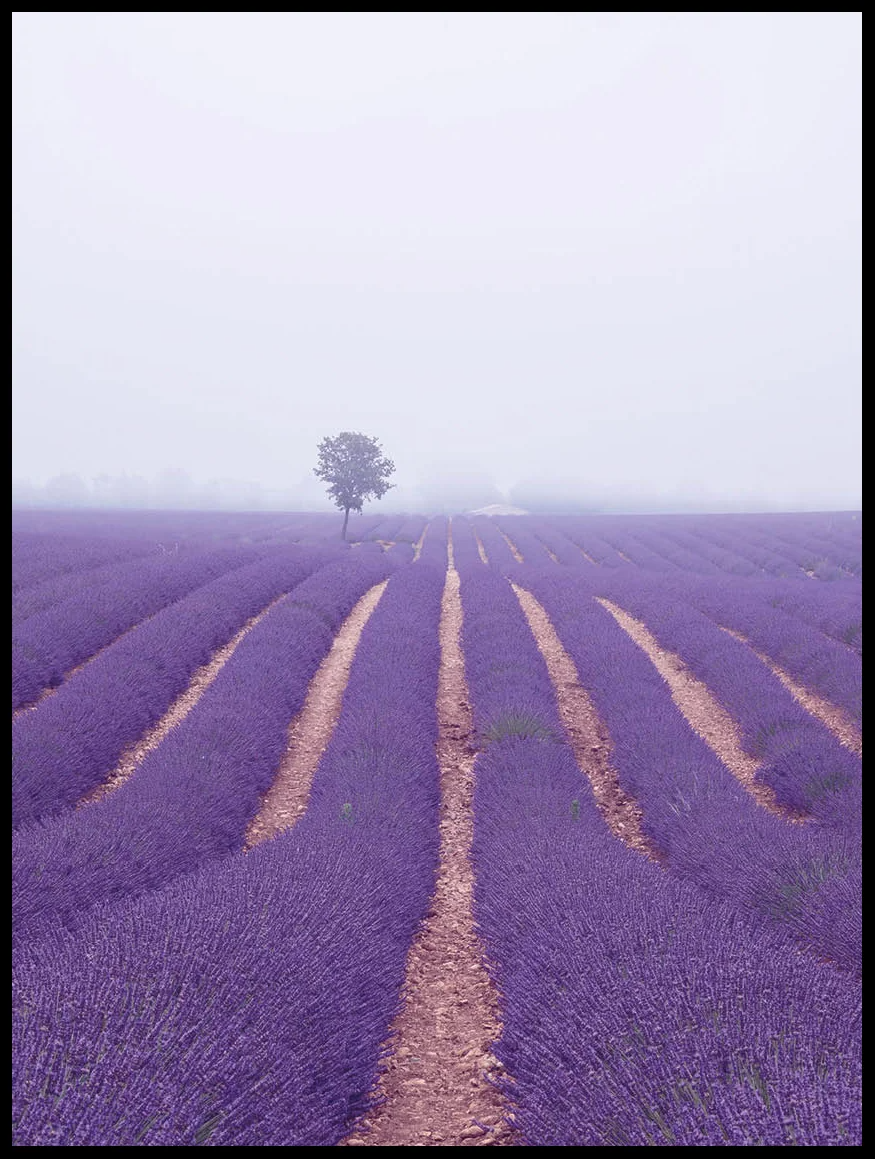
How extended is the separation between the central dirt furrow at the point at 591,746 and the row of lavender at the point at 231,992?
1.36 metres

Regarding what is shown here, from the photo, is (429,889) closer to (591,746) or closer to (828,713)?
(591,746)

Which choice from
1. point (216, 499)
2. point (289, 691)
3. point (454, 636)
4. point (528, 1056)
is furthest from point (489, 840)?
point (216, 499)

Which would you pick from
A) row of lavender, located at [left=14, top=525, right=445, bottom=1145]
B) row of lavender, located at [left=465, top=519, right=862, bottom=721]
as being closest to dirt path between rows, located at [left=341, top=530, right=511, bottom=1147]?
row of lavender, located at [left=14, top=525, right=445, bottom=1145]

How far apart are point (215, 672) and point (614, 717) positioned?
4376 millimetres

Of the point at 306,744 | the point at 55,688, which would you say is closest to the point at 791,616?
the point at 306,744

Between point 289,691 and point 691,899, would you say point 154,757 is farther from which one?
point 691,899

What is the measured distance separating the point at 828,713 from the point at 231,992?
6.28 m

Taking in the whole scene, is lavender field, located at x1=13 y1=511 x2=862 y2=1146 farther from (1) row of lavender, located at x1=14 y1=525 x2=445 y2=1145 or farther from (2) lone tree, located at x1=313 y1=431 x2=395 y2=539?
(2) lone tree, located at x1=313 y1=431 x2=395 y2=539

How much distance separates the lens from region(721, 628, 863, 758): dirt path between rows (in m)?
5.44

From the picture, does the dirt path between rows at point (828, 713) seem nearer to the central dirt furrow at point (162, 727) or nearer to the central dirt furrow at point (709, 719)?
the central dirt furrow at point (709, 719)

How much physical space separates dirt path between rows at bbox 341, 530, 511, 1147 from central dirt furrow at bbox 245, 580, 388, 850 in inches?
43.8

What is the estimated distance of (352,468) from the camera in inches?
968

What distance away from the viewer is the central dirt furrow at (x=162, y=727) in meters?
4.50

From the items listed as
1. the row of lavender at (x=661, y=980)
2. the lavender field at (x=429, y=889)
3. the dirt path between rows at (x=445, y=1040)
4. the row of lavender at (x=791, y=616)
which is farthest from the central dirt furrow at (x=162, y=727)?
the row of lavender at (x=791, y=616)
